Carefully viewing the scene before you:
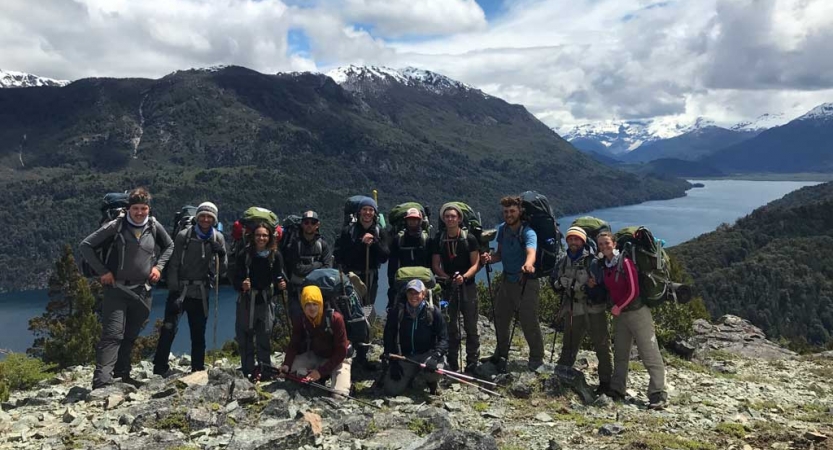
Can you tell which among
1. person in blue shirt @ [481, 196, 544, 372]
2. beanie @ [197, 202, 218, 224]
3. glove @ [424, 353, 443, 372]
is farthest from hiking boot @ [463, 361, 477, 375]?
beanie @ [197, 202, 218, 224]

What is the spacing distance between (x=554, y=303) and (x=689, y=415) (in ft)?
50.8

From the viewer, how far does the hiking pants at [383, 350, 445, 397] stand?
7984 millimetres

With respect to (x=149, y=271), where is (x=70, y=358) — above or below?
below

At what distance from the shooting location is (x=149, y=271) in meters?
7.86

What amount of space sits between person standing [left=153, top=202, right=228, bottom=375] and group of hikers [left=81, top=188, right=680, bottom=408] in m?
0.02

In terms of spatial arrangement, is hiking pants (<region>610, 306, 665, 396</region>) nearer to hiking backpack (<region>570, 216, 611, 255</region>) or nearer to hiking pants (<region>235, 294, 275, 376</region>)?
hiking backpack (<region>570, 216, 611, 255</region>)

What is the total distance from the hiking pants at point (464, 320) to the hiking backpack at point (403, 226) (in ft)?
3.15

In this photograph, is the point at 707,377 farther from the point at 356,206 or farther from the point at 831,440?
the point at 356,206

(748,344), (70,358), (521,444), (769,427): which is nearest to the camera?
(521,444)

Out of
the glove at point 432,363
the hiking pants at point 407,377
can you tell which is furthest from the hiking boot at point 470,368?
the glove at point 432,363

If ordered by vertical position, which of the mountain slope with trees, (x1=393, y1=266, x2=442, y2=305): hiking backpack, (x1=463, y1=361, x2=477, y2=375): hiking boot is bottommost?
the mountain slope with trees

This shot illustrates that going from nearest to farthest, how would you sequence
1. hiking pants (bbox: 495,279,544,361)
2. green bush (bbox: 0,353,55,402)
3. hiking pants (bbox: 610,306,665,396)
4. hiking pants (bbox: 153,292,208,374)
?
hiking pants (bbox: 610,306,665,396) → hiking pants (bbox: 153,292,208,374) → hiking pants (bbox: 495,279,544,361) → green bush (bbox: 0,353,55,402)

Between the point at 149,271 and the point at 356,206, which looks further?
the point at 356,206

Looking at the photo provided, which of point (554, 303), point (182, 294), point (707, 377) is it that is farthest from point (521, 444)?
point (554, 303)
